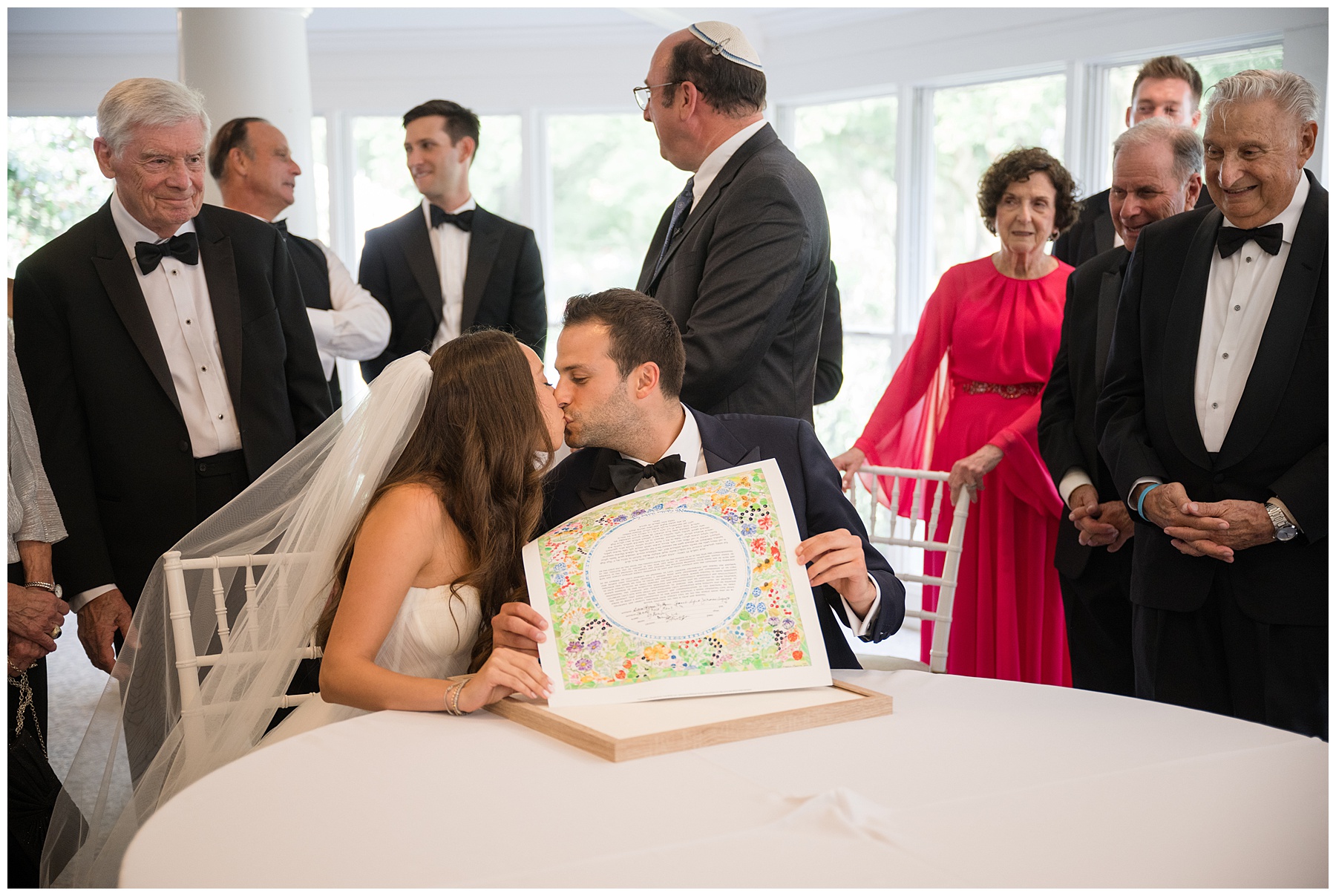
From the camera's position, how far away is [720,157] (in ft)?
8.70

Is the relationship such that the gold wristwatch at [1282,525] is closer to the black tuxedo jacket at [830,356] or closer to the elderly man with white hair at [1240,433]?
the elderly man with white hair at [1240,433]

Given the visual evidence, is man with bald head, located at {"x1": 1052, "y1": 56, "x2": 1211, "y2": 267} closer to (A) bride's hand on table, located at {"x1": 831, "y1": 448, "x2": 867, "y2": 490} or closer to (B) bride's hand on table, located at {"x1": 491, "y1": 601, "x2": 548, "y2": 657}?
(A) bride's hand on table, located at {"x1": 831, "y1": 448, "x2": 867, "y2": 490}

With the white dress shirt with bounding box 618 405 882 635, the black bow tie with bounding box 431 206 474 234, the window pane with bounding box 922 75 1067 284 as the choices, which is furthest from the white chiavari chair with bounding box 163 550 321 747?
the window pane with bounding box 922 75 1067 284

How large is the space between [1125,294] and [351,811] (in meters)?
1.87

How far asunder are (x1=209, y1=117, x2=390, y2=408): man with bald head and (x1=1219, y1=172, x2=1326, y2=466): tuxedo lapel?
251 cm

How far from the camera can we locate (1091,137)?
216 inches

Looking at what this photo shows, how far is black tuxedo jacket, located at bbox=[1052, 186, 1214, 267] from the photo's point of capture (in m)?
3.58

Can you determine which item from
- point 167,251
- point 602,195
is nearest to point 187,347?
point 167,251

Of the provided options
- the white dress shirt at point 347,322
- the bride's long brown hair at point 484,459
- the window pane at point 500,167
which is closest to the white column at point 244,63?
the white dress shirt at point 347,322

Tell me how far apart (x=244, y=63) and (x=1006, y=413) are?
3.41m

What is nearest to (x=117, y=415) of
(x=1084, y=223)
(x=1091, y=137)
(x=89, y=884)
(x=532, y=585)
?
(x=89, y=884)

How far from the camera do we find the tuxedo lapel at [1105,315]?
2658 mm

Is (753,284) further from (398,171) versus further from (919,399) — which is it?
(398,171)

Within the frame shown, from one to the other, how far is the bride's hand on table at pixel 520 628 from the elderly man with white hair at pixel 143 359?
110 centimetres
